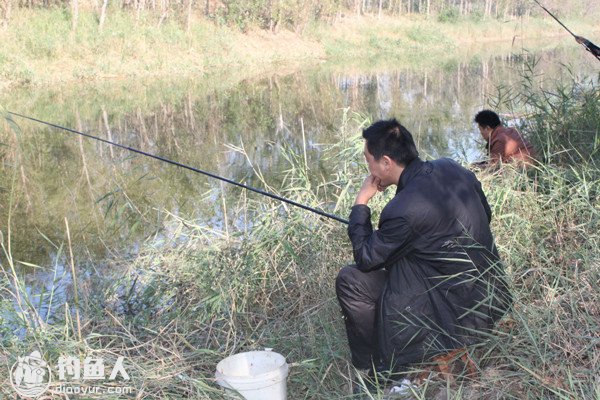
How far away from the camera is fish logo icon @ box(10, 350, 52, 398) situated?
93.5 inches

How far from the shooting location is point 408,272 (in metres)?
2.52

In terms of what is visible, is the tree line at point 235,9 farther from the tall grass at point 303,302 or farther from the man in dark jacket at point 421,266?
the man in dark jacket at point 421,266

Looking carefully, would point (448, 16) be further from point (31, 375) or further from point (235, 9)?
point (31, 375)

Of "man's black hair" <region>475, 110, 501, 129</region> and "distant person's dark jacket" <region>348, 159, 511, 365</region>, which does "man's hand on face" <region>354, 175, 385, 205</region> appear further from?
"man's black hair" <region>475, 110, 501, 129</region>

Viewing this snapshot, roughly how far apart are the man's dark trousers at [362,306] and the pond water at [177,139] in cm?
118

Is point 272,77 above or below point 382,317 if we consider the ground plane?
below

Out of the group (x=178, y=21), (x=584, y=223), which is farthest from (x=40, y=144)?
(x=178, y=21)

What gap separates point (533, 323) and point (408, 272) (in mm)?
466

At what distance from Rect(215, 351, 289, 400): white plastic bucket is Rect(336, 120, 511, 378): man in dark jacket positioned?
1.10 ft

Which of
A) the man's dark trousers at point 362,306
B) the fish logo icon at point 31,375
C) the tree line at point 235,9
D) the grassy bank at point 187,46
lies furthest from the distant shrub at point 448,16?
the fish logo icon at point 31,375

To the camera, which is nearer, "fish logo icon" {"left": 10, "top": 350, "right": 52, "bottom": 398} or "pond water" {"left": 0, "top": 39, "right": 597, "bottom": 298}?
"fish logo icon" {"left": 10, "top": 350, "right": 52, "bottom": 398}

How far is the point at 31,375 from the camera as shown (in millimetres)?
2463

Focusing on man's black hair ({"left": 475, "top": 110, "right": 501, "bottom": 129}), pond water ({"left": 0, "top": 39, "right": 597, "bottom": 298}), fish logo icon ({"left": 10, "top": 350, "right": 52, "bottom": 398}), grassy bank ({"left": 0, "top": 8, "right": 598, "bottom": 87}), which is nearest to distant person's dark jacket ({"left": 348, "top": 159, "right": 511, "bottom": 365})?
fish logo icon ({"left": 10, "top": 350, "right": 52, "bottom": 398})

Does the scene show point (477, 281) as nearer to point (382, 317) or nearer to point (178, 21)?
point (382, 317)
